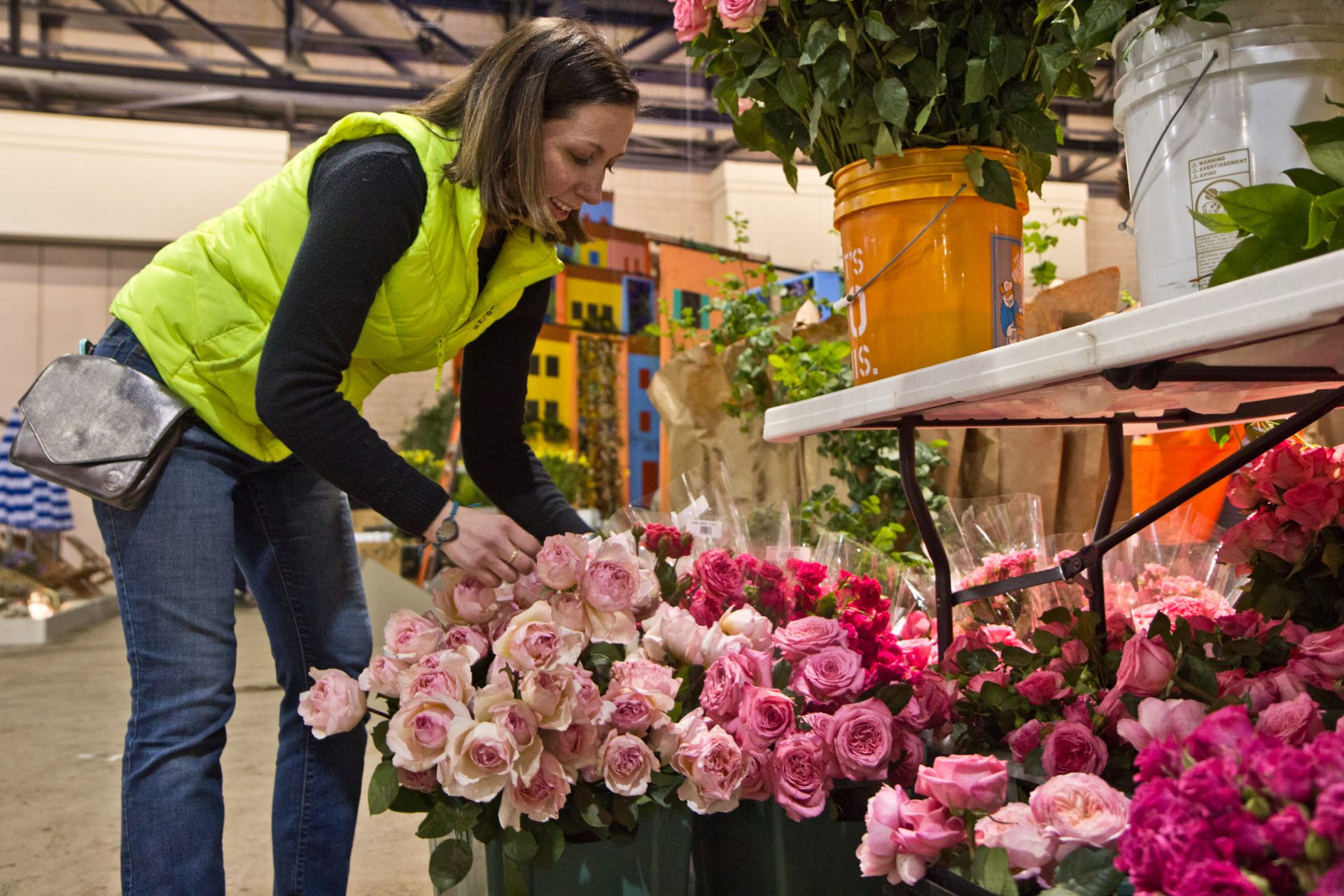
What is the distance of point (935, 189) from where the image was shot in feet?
3.30

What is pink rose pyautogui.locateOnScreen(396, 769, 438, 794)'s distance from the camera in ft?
3.22

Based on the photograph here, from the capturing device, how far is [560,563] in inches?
41.6

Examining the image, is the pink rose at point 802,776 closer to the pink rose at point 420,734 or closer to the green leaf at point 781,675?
the green leaf at point 781,675

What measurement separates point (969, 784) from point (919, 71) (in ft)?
2.11

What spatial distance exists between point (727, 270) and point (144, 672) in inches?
195

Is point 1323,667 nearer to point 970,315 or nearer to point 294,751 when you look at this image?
point 970,315

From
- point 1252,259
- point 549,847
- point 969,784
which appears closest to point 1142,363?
point 1252,259

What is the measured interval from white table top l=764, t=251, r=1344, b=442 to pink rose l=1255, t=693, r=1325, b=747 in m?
0.22

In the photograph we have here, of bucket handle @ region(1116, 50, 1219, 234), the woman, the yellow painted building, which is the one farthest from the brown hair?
the yellow painted building

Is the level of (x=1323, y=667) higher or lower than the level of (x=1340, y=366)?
lower

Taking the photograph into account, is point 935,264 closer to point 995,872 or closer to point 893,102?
point 893,102

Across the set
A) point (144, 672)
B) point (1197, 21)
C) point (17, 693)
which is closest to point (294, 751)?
point (144, 672)

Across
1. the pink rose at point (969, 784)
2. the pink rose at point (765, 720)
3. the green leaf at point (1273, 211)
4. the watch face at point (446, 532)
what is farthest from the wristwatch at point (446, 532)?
the green leaf at point (1273, 211)

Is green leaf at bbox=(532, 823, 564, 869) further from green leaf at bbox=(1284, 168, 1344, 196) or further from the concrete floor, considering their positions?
the concrete floor
